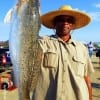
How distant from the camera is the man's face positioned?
415cm

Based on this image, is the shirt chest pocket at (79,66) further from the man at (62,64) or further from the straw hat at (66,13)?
the straw hat at (66,13)

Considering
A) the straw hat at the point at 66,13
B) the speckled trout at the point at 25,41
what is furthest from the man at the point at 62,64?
the speckled trout at the point at 25,41

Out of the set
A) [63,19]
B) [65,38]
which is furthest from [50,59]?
[63,19]

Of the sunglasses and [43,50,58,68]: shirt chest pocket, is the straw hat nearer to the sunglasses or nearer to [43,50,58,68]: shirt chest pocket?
the sunglasses

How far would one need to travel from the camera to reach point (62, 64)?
4.14 metres

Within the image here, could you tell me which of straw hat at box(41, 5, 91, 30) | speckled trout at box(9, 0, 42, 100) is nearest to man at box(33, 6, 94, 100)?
straw hat at box(41, 5, 91, 30)

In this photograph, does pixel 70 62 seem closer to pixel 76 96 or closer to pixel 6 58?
pixel 76 96

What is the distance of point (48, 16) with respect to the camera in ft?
14.3

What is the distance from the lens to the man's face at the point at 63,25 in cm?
415

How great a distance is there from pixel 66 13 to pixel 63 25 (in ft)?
0.69

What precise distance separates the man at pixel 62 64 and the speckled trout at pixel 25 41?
2.60 ft

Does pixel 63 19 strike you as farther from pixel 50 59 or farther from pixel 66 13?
pixel 50 59

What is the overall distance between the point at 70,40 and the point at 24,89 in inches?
50.8

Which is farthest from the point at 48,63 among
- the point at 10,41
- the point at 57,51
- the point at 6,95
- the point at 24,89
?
the point at 6,95
